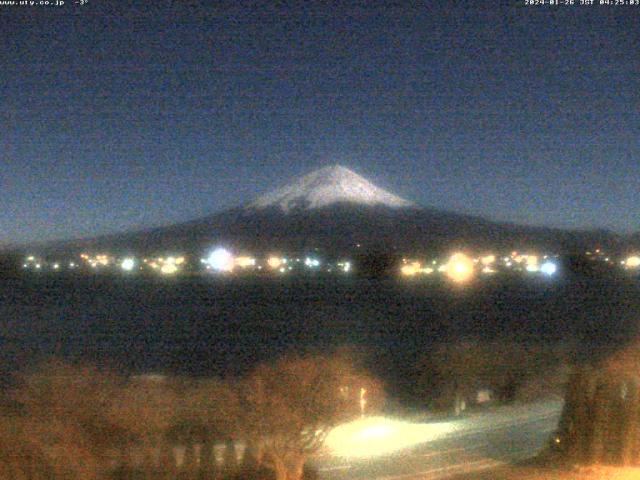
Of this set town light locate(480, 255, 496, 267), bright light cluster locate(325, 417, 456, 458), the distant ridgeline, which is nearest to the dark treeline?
bright light cluster locate(325, 417, 456, 458)

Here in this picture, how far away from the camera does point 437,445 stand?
1070 cm

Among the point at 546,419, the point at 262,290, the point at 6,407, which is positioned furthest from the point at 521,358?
the point at 262,290

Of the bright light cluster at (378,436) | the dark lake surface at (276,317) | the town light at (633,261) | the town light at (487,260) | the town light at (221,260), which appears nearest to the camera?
the bright light cluster at (378,436)

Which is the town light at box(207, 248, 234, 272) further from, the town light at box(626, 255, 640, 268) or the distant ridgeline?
the distant ridgeline

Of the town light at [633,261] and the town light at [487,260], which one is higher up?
the town light at [487,260]

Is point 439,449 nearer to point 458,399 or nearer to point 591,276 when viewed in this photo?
point 458,399

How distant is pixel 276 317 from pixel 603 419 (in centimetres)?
2661

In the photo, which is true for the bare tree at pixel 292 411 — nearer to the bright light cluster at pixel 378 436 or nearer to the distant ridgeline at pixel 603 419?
the bright light cluster at pixel 378 436

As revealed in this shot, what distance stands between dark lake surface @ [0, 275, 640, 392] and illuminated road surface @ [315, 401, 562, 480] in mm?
5927

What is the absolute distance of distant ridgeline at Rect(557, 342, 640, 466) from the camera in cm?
713

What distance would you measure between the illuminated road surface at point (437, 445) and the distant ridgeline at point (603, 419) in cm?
101

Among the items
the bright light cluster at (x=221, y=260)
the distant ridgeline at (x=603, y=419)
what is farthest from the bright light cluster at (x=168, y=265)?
the distant ridgeline at (x=603, y=419)

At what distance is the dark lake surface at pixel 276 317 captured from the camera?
77.7 feet

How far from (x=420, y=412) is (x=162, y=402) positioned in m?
5.93
